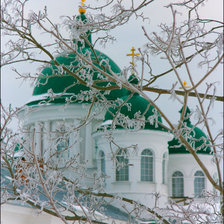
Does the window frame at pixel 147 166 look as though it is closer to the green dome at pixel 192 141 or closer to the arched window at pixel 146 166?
the arched window at pixel 146 166

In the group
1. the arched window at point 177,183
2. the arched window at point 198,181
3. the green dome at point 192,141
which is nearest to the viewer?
the green dome at point 192,141

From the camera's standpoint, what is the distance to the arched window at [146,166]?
24.2 meters

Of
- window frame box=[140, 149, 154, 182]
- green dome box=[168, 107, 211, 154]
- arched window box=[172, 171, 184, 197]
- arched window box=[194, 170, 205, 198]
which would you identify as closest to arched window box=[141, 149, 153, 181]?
window frame box=[140, 149, 154, 182]

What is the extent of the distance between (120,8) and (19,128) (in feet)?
4.25

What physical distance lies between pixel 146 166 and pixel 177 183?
4848 millimetres

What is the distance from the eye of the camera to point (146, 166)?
24.3m

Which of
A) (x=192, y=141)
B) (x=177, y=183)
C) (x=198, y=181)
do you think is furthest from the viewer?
(x=177, y=183)

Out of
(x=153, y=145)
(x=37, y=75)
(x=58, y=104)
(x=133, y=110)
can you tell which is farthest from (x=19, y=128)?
(x=58, y=104)

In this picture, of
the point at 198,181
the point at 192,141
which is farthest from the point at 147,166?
the point at 192,141

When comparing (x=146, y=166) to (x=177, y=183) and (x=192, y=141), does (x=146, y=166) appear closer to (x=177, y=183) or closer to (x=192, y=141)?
(x=177, y=183)

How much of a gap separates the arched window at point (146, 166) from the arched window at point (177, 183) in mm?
4430

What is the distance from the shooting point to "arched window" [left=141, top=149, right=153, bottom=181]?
2416 centimetres

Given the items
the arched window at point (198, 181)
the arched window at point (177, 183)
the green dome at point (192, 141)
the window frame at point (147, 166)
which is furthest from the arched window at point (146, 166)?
the arched window at point (177, 183)

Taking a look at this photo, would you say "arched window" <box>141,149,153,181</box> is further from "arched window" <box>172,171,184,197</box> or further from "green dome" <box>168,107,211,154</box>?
"arched window" <box>172,171,184,197</box>
